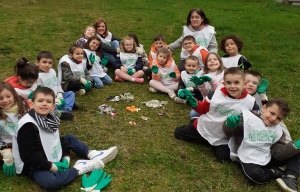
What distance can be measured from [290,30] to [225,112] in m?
7.58

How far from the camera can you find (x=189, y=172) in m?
3.65

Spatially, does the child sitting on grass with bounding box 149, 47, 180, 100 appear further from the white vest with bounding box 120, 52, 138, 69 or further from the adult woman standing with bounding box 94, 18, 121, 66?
the adult woman standing with bounding box 94, 18, 121, 66

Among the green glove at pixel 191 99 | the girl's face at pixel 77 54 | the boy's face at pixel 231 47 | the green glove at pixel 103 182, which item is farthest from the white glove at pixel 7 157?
the boy's face at pixel 231 47

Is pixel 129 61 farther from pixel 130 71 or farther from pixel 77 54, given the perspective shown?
pixel 77 54

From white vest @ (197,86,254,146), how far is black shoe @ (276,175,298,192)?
75cm

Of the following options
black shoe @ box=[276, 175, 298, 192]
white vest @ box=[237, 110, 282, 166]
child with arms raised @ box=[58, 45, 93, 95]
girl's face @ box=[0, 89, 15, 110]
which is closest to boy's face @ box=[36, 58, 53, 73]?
child with arms raised @ box=[58, 45, 93, 95]

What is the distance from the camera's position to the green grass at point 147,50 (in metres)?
3.54

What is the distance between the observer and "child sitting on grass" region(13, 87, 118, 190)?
315 cm

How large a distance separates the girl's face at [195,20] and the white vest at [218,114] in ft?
8.76

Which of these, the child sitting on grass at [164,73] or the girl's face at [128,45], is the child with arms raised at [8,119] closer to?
the child sitting on grass at [164,73]

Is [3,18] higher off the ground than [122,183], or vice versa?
[3,18]

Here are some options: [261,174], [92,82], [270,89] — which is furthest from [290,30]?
[261,174]

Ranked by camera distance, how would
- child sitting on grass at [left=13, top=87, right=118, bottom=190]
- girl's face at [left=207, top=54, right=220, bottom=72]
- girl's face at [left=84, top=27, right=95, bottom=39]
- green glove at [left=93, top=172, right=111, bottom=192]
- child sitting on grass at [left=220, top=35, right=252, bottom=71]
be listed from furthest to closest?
girl's face at [left=84, top=27, right=95, bottom=39] → child sitting on grass at [left=220, top=35, right=252, bottom=71] → girl's face at [left=207, top=54, right=220, bottom=72] → green glove at [left=93, top=172, right=111, bottom=192] → child sitting on grass at [left=13, top=87, right=118, bottom=190]

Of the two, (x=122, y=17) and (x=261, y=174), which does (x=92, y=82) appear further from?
(x=122, y=17)
